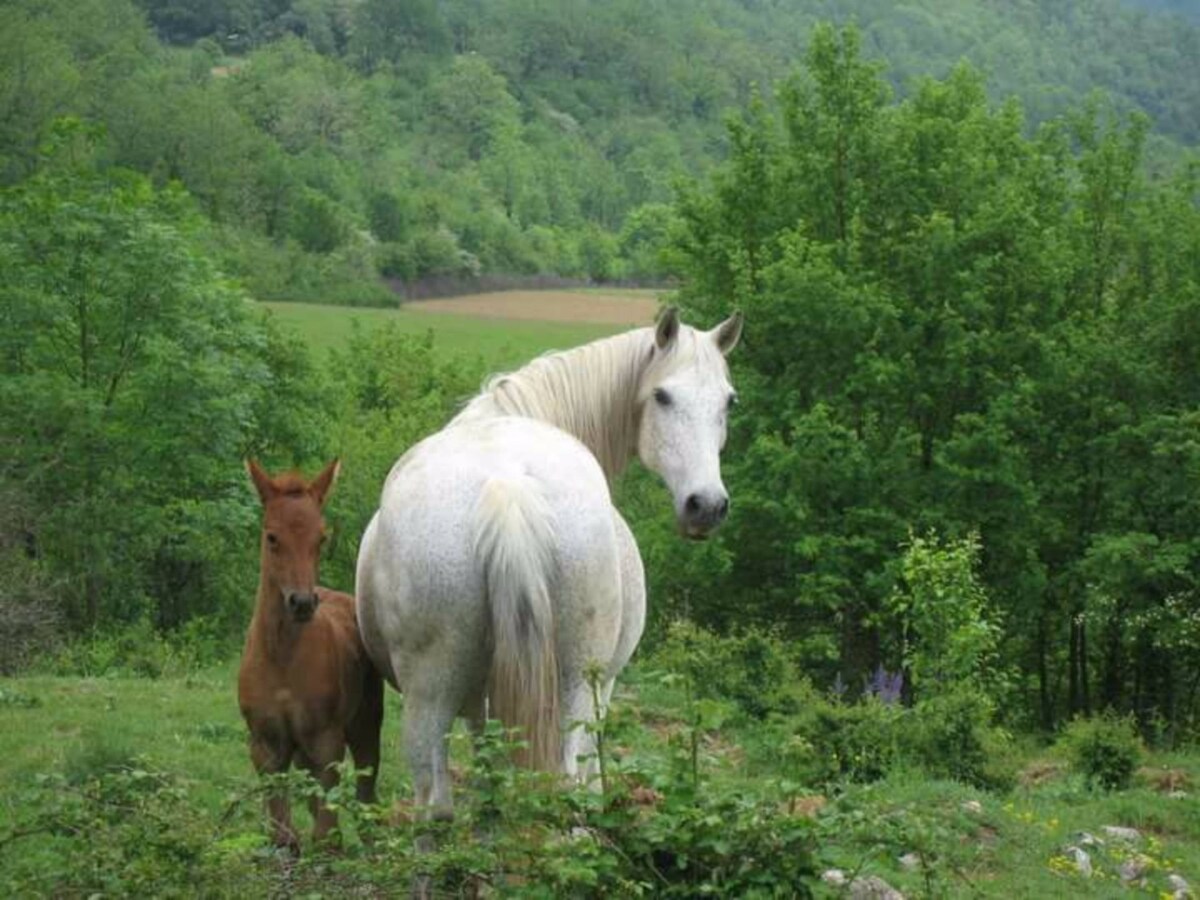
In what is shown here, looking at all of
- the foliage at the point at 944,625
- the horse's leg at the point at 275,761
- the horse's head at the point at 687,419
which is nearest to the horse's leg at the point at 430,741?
the horse's leg at the point at 275,761

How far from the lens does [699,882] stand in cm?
484

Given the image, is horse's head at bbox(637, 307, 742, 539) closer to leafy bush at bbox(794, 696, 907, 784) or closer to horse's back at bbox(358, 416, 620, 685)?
horse's back at bbox(358, 416, 620, 685)

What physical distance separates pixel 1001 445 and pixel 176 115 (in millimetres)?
57009

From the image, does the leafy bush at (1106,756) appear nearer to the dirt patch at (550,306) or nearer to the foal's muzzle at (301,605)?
the foal's muzzle at (301,605)

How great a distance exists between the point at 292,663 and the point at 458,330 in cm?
6714

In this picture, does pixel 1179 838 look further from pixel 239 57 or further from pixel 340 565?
pixel 239 57

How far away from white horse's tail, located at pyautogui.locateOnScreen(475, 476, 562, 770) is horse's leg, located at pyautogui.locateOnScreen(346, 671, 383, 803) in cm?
180

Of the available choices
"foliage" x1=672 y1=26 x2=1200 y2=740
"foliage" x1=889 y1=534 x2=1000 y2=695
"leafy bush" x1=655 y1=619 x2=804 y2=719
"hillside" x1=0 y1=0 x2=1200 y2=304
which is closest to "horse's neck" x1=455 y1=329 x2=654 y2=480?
"leafy bush" x1=655 y1=619 x2=804 y2=719

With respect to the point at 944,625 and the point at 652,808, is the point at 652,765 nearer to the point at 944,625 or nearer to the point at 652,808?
the point at 652,808

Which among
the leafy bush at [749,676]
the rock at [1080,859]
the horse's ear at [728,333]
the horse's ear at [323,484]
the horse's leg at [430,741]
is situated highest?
the horse's ear at [728,333]

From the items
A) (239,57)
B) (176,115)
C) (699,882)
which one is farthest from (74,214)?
(239,57)

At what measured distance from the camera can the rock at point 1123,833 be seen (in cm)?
866

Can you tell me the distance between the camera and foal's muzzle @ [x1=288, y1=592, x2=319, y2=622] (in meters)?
6.47

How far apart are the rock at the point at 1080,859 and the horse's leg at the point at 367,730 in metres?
3.48
